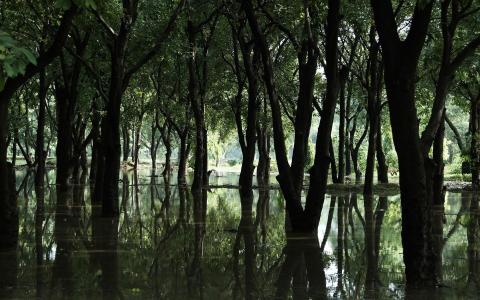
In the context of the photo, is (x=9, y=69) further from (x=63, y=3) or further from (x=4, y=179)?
(x=4, y=179)

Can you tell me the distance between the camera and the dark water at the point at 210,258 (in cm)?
728

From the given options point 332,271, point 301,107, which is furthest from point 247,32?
point 332,271

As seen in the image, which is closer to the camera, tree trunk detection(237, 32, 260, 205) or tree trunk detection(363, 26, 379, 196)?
tree trunk detection(237, 32, 260, 205)

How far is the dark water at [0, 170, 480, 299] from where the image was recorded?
287 inches

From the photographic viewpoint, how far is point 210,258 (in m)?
9.57

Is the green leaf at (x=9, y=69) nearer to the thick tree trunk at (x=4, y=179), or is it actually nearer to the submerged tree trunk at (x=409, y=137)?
the submerged tree trunk at (x=409, y=137)

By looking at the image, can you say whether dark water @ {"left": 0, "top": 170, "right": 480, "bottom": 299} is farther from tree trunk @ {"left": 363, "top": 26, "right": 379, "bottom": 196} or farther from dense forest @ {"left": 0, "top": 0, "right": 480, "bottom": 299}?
tree trunk @ {"left": 363, "top": 26, "right": 379, "bottom": 196}

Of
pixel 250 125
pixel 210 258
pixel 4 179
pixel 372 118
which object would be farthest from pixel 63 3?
pixel 372 118

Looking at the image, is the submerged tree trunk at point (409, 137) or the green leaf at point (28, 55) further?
the submerged tree trunk at point (409, 137)

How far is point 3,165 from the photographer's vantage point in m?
9.50

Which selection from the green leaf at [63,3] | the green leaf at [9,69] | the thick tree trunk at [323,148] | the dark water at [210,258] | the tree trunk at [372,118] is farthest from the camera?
the tree trunk at [372,118]

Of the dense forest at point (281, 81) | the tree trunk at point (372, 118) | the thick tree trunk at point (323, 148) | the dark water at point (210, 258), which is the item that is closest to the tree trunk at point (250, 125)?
the dense forest at point (281, 81)

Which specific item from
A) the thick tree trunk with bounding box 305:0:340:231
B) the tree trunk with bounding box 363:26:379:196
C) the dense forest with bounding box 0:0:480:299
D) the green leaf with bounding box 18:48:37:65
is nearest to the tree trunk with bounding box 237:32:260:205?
the dense forest with bounding box 0:0:480:299

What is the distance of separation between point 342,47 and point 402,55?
23.1 metres
